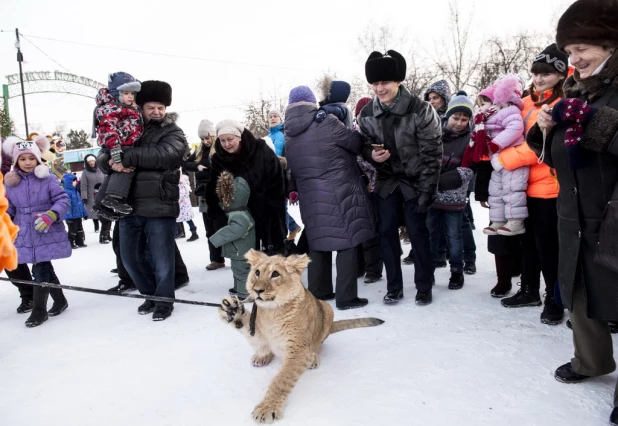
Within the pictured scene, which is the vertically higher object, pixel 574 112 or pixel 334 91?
pixel 334 91

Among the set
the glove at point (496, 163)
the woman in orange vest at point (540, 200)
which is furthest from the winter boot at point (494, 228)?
the glove at point (496, 163)

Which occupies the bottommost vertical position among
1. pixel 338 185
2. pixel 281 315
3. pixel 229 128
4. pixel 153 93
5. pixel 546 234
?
pixel 281 315

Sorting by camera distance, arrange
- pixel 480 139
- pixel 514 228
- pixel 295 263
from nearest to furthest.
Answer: pixel 295 263 → pixel 514 228 → pixel 480 139

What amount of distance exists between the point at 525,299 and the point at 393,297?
1205mm

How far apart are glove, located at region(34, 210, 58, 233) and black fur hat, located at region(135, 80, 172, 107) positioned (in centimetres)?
149

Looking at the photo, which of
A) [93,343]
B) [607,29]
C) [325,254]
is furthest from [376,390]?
[93,343]

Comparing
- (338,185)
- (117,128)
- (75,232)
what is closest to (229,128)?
(117,128)

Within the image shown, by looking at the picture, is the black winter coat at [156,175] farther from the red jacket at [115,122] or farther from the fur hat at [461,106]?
the fur hat at [461,106]

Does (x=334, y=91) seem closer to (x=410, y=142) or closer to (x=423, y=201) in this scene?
(x=410, y=142)

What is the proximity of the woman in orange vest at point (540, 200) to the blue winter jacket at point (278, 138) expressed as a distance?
14.1 ft

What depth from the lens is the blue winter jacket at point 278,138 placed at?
24.2 ft

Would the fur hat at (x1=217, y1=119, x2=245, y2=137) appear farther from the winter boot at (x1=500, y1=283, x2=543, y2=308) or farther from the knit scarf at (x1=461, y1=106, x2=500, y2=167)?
the winter boot at (x1=500, y1=283, x2=543, y2=308)

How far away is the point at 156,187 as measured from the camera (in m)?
4.10

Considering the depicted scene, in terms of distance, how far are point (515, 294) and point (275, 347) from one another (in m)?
2.51
